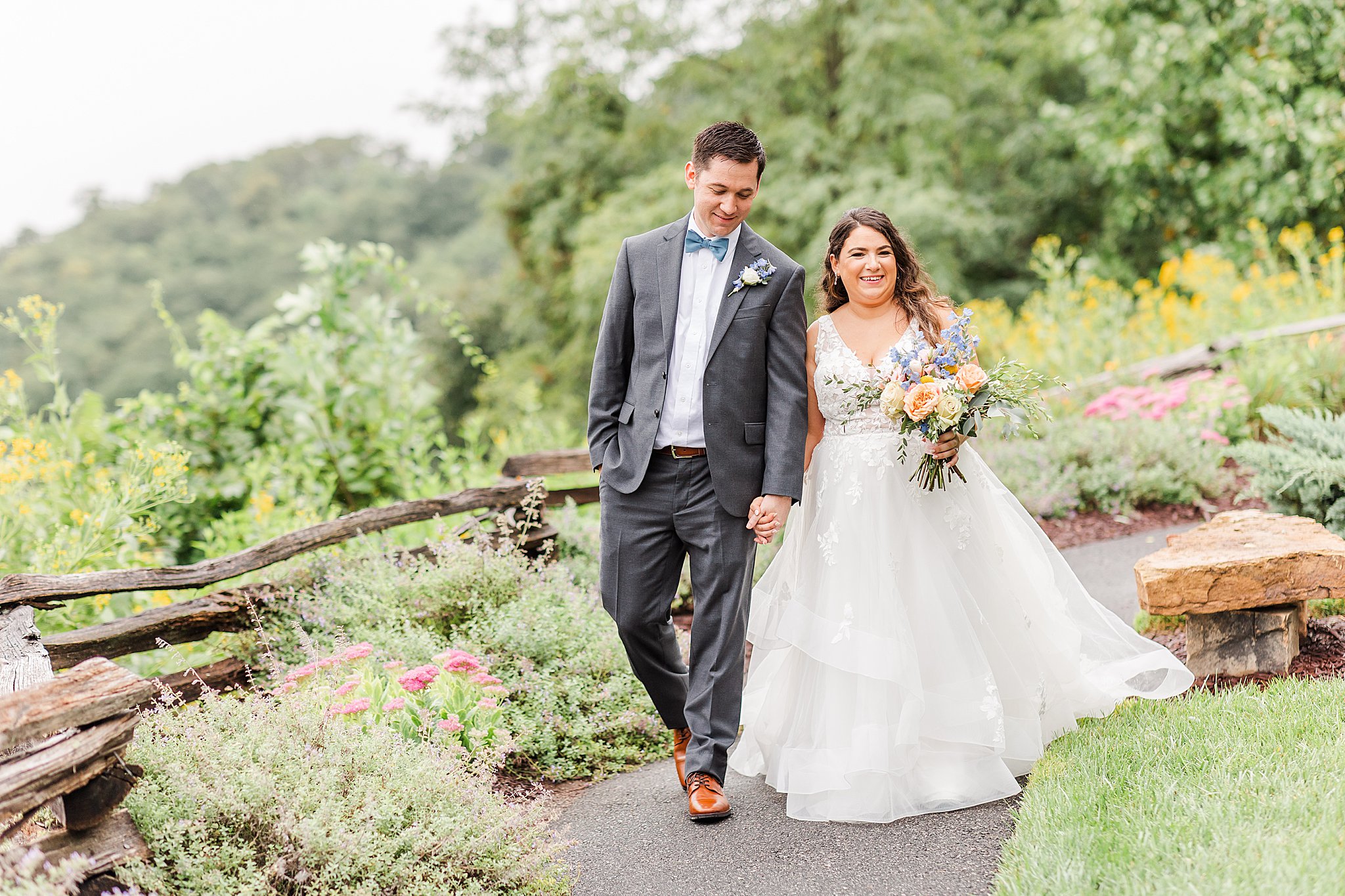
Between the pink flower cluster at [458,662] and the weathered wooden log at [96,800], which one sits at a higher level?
the weathered wooden log at [96,800]

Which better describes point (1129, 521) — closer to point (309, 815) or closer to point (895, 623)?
point (895, 623)

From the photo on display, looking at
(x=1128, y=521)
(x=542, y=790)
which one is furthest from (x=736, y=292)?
(x=1128, y=521)

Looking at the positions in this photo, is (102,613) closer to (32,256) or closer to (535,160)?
(535,160)

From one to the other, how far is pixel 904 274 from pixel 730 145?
1.05 m


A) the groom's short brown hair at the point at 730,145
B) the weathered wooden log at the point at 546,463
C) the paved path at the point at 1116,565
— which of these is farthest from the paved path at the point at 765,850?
the weathered wooden log at the point at 546,463

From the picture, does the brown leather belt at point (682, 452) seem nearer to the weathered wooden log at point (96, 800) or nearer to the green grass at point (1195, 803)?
the green grass at point (1195, 803)

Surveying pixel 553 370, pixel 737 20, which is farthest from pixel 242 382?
pixel 737 20

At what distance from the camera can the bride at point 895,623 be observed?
3357 millimetres

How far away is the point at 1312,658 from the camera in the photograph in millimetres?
4102

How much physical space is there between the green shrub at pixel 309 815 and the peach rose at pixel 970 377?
203 centimetres

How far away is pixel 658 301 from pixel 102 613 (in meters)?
3.78

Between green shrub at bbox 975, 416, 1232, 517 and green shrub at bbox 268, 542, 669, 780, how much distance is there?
11.9 ft

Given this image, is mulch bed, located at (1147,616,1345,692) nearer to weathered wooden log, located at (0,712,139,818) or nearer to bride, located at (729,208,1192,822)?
bride, located at (729,208,1192,822)

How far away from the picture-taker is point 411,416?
24.1ft
